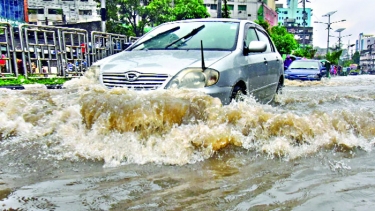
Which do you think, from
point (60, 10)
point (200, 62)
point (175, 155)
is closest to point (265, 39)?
point (200, 62)

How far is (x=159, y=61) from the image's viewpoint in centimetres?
403

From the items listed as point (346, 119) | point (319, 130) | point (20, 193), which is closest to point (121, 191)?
point (20, 193)

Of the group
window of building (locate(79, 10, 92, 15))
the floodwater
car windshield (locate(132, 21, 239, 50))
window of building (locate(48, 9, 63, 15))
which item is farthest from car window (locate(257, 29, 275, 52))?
window of building (locate(79, 10, 92, 15))

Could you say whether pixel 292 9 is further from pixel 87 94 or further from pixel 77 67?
pixel 87 94

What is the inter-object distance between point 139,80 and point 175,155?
1.17m

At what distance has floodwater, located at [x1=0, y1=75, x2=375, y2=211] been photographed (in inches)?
82.2

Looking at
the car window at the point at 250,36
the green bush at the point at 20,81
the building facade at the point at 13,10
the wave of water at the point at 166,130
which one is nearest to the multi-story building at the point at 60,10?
the building facade at the point at 13,10

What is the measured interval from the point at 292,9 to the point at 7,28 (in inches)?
4491

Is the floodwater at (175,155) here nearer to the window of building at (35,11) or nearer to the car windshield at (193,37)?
the car windshield at (193,37)

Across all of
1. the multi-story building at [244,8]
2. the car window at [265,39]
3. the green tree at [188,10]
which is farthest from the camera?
the multi-story building at [244,8]

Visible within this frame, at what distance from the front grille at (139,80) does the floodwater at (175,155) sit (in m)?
0.19

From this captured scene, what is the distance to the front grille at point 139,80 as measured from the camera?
377 centimetres

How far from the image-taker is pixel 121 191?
2191 millimetres

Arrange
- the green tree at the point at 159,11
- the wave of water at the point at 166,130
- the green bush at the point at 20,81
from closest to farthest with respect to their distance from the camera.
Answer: the wave of water at the point at 166,130 → the green bush at the point at 20,81 → the green tree at the point at 159,11
